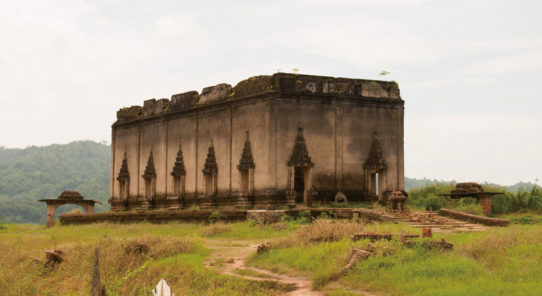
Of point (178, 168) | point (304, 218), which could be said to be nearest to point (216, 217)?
point (304, 218)

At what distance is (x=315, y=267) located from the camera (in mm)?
15336

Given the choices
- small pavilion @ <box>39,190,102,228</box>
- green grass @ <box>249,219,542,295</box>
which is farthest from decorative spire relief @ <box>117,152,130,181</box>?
green grass @ <box>249,219,542,295</box>

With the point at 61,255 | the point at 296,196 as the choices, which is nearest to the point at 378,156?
the point at 296,196

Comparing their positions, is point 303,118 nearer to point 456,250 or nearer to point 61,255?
point 61,255

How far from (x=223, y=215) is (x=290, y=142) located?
389 cm

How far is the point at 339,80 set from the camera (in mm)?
28484

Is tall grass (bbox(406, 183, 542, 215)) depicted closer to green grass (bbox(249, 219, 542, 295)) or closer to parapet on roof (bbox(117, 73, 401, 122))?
parapet on roof (bbox(117, 73, 401, 122))

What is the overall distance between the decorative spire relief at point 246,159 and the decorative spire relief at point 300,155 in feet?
5.16

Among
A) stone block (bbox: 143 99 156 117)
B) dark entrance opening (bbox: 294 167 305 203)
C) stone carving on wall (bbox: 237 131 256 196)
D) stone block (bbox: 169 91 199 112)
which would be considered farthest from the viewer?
stone block (bbox: 143 99 156 117)

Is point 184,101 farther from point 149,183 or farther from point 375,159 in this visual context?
point 375,159

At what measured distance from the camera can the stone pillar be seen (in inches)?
1036

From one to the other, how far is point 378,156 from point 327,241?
458 inches

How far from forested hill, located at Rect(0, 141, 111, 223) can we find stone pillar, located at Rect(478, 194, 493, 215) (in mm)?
55887

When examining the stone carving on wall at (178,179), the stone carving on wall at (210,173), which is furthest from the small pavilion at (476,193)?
the stone carving on wall at (178,179)
